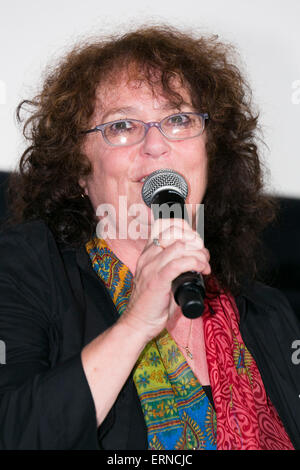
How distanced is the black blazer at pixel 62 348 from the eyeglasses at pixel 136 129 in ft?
0.90

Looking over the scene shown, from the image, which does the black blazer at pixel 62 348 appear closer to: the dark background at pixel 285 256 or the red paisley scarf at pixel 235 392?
the red paisley scarf at pixel 235 392

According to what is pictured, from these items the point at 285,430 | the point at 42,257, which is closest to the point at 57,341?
the point at 42,257

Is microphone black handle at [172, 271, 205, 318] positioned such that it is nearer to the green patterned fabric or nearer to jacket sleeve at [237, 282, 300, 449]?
the green patterned fabric

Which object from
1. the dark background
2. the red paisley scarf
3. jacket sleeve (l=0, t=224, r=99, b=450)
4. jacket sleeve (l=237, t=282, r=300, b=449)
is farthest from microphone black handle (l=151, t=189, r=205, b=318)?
the dark background

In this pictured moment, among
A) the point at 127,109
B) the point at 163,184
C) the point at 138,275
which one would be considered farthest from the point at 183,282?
the point at 127,109

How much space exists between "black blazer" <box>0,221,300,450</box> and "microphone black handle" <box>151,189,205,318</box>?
0.27 m

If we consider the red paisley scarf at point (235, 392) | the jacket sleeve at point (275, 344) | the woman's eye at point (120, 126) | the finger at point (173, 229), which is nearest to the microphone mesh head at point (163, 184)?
the finger at point (173, 229)

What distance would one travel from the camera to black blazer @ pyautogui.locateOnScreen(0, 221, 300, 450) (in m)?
1.08

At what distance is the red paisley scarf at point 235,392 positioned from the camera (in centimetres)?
140

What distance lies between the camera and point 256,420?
1.46 metres
